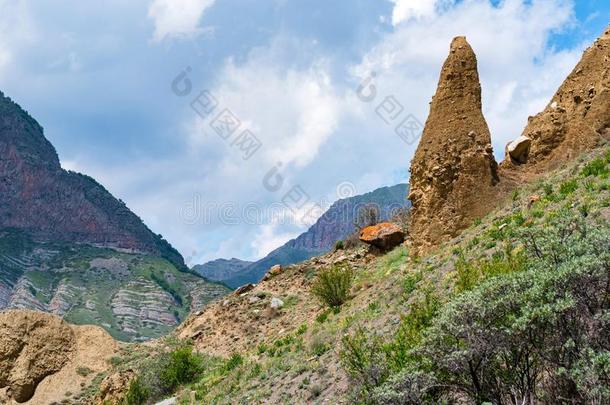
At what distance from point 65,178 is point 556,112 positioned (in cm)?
19135

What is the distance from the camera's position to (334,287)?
23625mm

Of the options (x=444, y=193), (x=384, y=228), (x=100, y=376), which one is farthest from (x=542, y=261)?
(x=100, y=376)

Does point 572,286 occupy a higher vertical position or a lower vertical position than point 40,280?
lower

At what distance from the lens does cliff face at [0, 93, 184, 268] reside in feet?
564

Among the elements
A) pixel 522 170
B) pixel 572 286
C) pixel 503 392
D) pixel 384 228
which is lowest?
pixel 503 392

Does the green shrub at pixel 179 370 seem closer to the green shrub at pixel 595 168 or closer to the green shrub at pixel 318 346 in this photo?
the green shrub at pixel 318 346

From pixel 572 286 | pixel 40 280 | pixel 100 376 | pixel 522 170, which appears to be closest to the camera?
pixel 572 286

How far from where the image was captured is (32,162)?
601 feet

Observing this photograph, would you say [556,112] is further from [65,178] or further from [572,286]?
[65,178]

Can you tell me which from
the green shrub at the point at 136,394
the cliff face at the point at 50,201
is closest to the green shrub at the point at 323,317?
the green shrub at the point at 136,394

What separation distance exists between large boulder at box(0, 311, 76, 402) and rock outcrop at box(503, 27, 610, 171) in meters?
25.9

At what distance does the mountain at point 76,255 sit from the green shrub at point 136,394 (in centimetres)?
8679

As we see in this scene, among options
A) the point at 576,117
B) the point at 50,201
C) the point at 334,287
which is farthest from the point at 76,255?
the point at 576,117

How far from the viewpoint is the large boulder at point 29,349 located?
28844 mm
